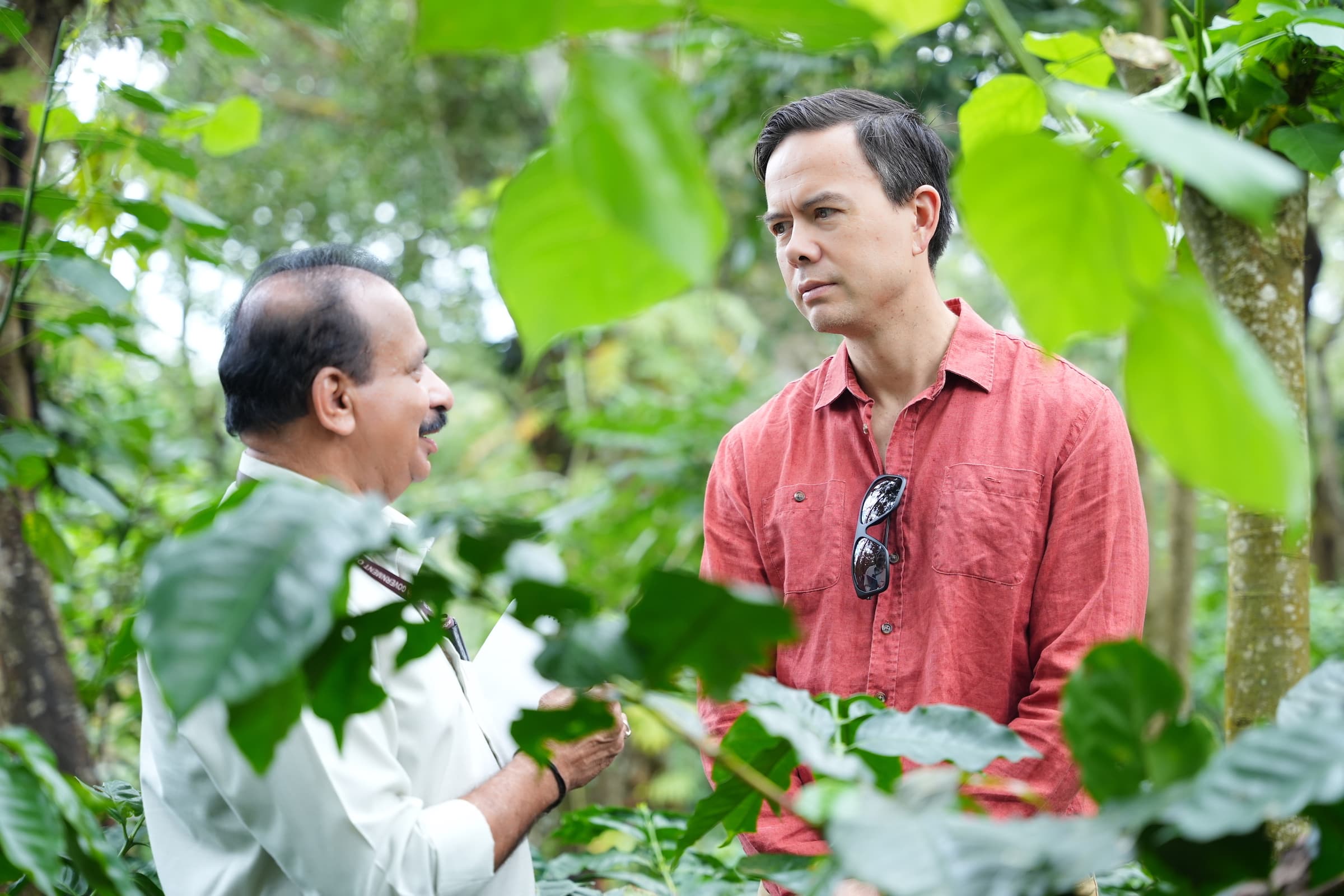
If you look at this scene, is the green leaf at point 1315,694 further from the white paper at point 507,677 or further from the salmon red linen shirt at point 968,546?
the white paper at point 507,677

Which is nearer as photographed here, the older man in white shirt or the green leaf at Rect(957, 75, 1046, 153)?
the green leaf at Rect(957, 75, 1046, 153)

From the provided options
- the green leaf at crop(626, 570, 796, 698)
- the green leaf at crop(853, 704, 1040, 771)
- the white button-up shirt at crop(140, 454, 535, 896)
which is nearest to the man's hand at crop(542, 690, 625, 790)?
the white button-up shirt at crop(140, 454, 535, 896)

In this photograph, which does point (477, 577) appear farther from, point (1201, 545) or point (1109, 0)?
point (1201, 545)

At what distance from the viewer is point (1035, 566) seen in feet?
5.15

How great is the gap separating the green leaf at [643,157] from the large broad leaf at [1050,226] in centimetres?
11

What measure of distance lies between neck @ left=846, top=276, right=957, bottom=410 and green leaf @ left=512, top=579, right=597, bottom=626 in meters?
1.22

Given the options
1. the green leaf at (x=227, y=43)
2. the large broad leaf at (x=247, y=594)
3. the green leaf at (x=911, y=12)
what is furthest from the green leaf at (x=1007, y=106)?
the green leaf at (x=227, y=43)

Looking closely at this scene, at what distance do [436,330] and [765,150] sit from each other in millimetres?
7044

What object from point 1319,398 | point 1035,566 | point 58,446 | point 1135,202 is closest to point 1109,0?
point 1035,566

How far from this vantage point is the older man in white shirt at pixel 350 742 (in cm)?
106

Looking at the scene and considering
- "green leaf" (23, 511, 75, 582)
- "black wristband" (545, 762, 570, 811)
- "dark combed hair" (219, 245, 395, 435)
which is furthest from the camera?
"green leaf" (23, 511, 75, 582)

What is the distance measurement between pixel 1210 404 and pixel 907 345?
1361mm

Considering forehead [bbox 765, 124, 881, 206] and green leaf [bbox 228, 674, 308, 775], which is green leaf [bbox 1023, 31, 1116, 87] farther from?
green leaf [bbox 228, 674, 308, 775]

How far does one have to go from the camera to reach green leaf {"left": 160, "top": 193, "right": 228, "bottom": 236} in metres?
1.89
